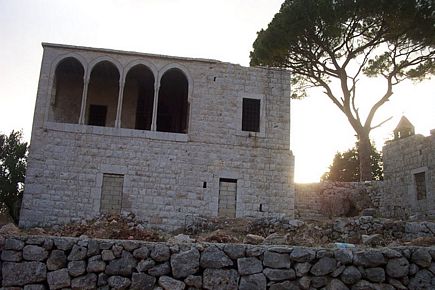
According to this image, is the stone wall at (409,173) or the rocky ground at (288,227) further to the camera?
the stone wall at (409,173)

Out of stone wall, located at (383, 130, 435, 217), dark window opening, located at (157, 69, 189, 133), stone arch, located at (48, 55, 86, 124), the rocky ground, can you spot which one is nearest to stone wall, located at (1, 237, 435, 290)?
the rocky ground

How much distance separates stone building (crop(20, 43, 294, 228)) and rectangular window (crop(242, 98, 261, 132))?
43mm

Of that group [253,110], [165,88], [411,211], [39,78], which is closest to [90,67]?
[39,78]

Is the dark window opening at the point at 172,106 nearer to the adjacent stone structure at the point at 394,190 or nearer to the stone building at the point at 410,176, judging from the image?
the adjacent stone structure at the point at 394,190

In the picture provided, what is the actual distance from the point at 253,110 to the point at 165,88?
4.94 m

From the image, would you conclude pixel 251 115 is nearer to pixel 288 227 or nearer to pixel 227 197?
pixel 227 197

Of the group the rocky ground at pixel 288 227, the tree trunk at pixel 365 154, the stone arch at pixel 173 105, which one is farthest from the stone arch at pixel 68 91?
the tree trunk at pixel 365 154

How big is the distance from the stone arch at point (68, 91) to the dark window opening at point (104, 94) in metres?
0.49

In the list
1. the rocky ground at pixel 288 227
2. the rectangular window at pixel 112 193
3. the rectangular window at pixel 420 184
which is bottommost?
the rocky ground at pixel 288 227

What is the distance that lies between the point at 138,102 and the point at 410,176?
13.4 meters

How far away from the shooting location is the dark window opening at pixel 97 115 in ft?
67.0

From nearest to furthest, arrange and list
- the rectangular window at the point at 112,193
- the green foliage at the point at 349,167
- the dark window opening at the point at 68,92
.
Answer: the rectangular window at the point at 112,193 < the dark window opening at the point at 68,92 < the green foliage at the point at 349,167

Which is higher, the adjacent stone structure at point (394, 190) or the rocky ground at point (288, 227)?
the adjacent stone structure at point (394, 190)

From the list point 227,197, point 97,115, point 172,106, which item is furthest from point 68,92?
point 227,197
